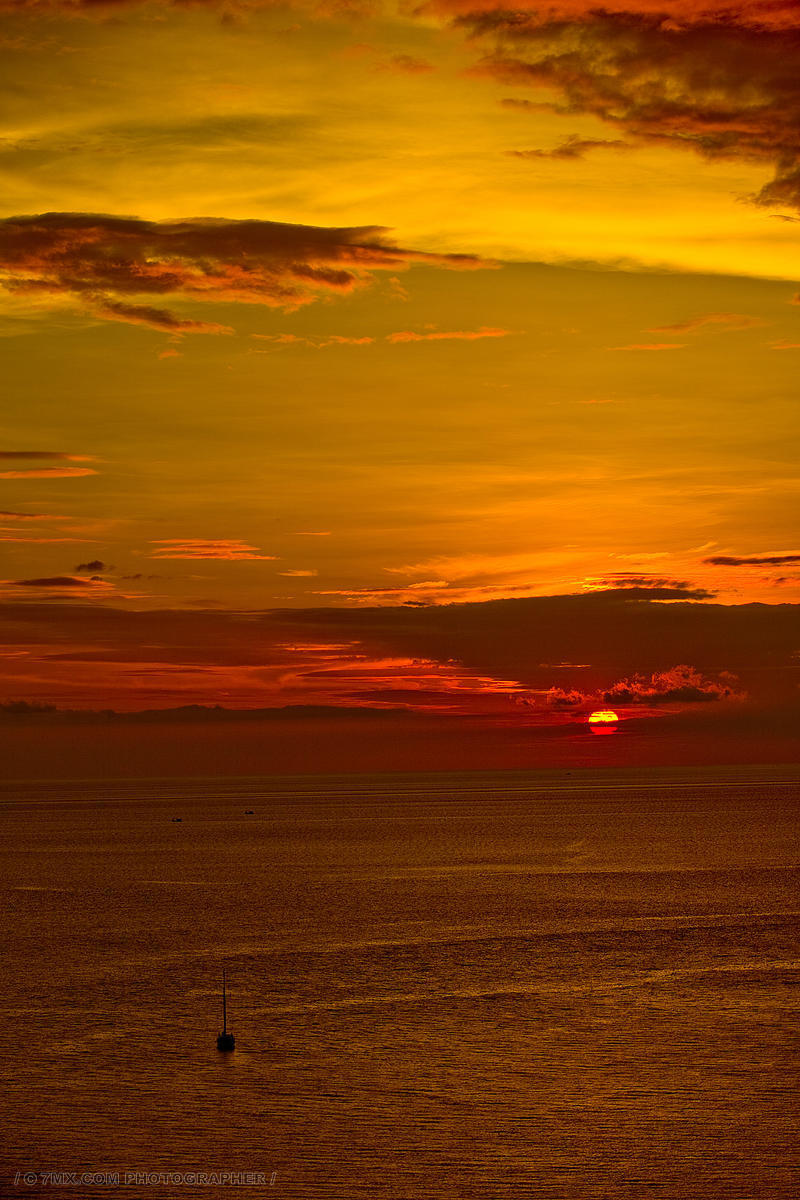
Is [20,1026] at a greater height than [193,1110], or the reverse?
[193,1110]

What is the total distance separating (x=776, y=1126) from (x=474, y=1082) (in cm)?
659

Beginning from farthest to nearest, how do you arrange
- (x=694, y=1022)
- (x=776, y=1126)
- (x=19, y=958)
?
(x=19, y=958)
(x=694, y=1022)
(x=776, y=1126)

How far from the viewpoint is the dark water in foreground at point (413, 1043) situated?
2342 centimetres

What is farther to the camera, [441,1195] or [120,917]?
[120,917]

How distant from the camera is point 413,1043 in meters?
33.0

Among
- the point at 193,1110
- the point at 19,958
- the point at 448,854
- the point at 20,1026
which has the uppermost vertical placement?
the point at 193,1110

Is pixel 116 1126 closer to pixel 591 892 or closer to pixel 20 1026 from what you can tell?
pixel 20 1026

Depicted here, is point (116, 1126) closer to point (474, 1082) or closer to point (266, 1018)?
point (474, 1082)

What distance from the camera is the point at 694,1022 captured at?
3525 centimetres

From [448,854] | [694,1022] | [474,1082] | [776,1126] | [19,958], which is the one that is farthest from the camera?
[448,854]

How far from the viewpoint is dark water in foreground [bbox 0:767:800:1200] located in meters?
23.4

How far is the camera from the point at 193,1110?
2697cm

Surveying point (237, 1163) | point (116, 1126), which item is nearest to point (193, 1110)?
point (116, 1126)

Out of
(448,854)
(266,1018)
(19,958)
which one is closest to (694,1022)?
(266,1018)
